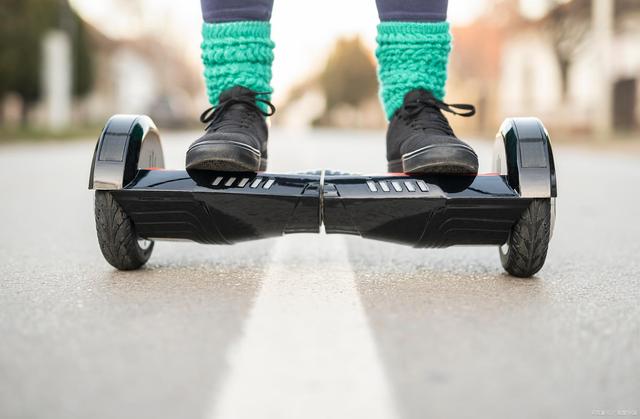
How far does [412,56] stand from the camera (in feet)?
10.5

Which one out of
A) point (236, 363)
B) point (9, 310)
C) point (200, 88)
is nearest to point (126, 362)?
point (236, 363)

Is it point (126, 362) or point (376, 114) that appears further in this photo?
point (376, 114)

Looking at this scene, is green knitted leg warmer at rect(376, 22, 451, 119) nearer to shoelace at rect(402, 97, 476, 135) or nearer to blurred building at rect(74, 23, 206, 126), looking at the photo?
shoelace at rect(402, 97, 476, 135)

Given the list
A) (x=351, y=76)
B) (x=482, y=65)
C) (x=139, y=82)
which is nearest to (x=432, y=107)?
(x=482, y=65)

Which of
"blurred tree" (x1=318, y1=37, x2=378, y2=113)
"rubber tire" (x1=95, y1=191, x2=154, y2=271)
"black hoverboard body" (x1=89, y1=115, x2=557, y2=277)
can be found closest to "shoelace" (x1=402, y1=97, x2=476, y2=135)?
"black hoverboard body" (x1=89, y1=115, x2=557, y2=277)

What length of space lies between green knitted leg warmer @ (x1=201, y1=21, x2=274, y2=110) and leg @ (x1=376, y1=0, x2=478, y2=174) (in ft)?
1.56

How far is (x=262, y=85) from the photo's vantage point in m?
3.26

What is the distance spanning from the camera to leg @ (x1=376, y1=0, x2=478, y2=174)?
124 inches

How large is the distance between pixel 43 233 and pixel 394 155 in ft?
7.71

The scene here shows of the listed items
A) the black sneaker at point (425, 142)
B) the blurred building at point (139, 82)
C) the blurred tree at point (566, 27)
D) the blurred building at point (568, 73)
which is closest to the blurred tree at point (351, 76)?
the blurred building at point (139, 82)

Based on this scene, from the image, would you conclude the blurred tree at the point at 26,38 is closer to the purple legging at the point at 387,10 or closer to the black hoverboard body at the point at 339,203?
the purple legging at the point at 387,10

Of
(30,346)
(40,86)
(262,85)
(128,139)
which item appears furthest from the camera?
(40,86)

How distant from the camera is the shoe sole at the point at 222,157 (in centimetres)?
277

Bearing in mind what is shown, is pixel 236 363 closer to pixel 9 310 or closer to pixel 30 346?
pixel 30 346
